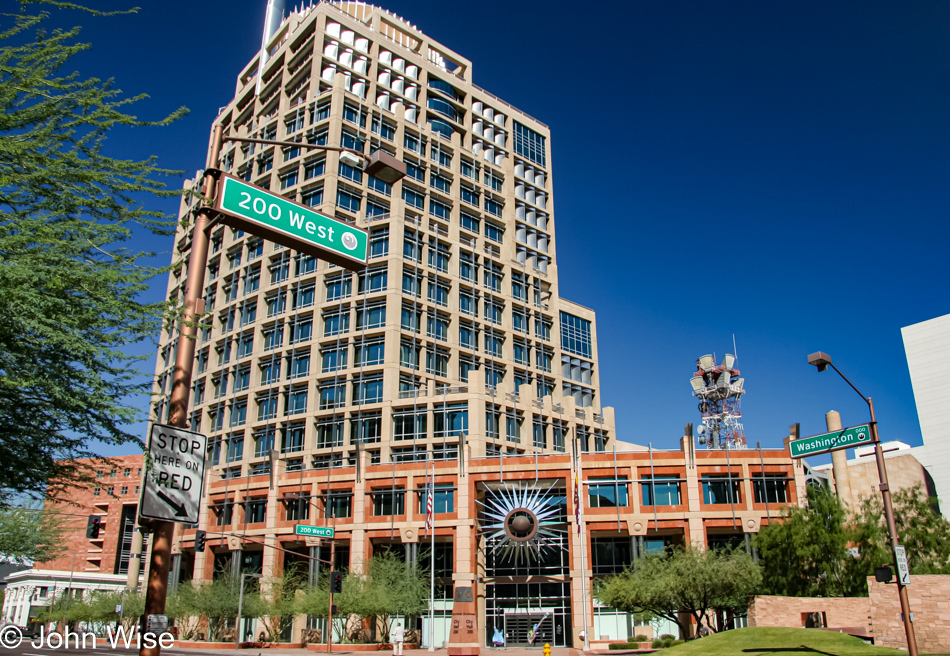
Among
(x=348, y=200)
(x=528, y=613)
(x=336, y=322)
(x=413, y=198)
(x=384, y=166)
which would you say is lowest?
(x=528, y=613)

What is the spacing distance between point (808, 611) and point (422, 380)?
4171 centimetres

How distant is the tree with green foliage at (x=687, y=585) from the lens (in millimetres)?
40688

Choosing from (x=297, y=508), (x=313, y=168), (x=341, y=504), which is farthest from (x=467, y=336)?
(x=297, y=508)

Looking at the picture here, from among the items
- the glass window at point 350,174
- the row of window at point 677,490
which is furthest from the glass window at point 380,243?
the row of window at point 677,490

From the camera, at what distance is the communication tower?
321 ft

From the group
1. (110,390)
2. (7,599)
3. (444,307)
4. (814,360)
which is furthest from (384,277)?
(7,599)

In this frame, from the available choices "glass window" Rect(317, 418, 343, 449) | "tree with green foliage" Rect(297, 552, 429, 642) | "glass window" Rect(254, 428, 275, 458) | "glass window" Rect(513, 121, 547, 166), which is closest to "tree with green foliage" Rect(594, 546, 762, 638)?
"tree with green foliage" Rect(297, 552, 429, 642)

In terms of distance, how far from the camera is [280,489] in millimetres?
65125

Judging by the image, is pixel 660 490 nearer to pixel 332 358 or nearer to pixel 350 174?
pixel 332 358

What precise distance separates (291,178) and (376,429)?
31.6 m

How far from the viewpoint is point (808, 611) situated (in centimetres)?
3997

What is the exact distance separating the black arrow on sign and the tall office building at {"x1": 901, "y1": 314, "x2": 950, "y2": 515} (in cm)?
9591

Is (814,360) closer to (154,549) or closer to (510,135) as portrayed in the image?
(154,549)

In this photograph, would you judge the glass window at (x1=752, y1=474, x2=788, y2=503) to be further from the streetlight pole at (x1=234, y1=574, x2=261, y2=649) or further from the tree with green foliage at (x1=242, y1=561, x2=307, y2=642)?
the streetlight pole at (x1=234, y1=574, x2=261, y2=649)
